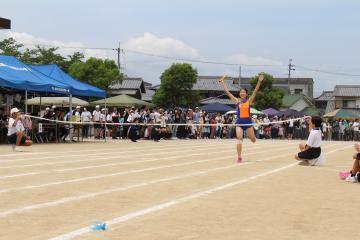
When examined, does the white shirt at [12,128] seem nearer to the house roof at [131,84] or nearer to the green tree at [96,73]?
the green tree at [96,73]

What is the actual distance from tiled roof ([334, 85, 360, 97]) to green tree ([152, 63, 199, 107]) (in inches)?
1347

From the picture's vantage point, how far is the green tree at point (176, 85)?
63.1m

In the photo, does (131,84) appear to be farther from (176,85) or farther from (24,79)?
(24,79)

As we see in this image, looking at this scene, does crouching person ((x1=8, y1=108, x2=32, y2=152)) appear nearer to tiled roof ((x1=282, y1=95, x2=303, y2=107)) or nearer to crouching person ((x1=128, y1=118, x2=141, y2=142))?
crouching person ((x1=128, y1=118, x2=141, y2=142))

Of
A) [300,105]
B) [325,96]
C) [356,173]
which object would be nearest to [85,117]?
[356,173]

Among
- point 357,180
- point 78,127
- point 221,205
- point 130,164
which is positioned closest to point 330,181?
point 357,180

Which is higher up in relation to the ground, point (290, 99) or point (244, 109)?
point (290, 99)

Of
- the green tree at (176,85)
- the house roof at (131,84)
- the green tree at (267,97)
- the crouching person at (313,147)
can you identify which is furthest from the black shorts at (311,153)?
the house roof at (131,84)

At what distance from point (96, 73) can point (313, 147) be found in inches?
1735

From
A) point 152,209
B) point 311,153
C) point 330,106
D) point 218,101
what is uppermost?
point 218,101

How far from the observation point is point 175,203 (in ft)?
22.9

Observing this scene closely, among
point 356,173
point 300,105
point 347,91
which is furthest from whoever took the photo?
point 347,91

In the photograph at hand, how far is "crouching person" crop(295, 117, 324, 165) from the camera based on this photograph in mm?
12906

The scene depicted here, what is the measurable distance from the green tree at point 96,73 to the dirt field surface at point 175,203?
43.6 metres
